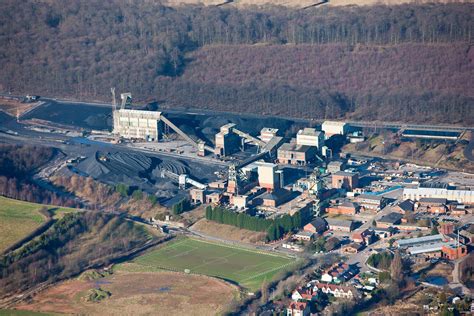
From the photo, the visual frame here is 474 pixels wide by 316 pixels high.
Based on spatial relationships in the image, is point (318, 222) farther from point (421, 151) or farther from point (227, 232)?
point (421, 151)

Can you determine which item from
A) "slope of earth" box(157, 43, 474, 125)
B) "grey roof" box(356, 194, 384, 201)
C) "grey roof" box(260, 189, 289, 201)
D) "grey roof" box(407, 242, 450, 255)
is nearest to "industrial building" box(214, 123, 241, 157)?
"slope of earth" box(157, 43, 474, 125)

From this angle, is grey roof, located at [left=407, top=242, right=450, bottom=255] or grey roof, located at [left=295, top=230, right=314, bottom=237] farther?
grey roof, located at [left=295, top=230, right=314, bottom=237]

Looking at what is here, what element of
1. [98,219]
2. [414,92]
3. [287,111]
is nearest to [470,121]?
[414,92]

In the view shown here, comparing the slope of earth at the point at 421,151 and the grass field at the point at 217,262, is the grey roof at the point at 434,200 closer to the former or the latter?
the slope of earth at the point at 421,151

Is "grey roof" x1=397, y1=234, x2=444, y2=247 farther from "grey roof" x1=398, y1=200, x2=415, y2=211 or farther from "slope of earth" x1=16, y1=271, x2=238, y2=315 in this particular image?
"slope of earth" x1=16, y1=271, x2=238, y2=315

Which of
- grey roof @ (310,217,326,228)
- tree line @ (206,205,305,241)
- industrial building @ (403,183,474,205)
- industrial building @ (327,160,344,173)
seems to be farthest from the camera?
industrial building @ (327,160,344,173)

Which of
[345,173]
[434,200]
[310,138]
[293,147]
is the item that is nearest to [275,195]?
[345,173]
